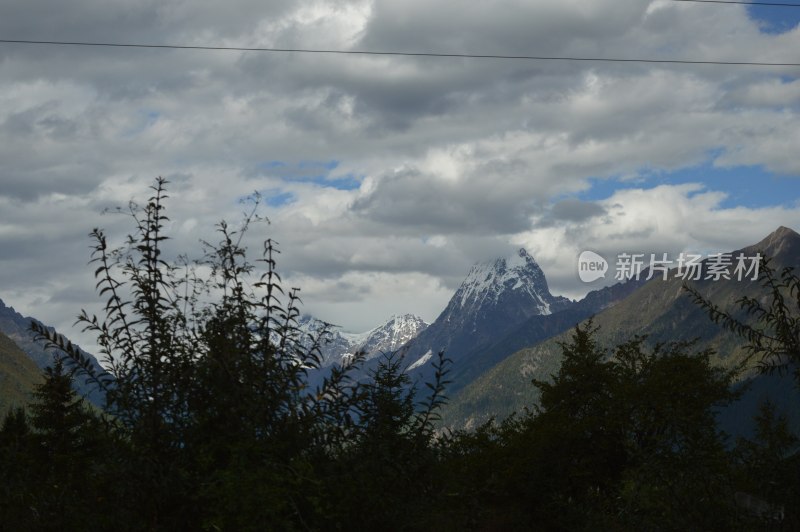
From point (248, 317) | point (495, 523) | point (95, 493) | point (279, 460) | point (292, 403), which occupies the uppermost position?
point (248, 317)

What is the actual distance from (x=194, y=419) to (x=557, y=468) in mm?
28657

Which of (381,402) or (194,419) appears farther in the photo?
(381,402)

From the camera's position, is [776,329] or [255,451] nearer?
[255,451]

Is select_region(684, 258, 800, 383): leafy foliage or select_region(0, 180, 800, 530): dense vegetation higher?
select_region(684, 258, 800, 383): leafy foliage

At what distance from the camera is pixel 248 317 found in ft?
26.0

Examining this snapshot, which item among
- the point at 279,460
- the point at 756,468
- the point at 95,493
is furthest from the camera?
the point at 756,468

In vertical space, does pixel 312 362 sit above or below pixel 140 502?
above

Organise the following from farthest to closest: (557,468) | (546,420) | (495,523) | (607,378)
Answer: (607,378)
(546,420)
(557,468)
(495,523)

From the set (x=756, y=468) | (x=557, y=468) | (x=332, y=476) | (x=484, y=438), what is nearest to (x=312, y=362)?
(x=332, y=476)

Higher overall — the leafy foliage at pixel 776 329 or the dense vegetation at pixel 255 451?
the leafy foliage at pixel 776 329

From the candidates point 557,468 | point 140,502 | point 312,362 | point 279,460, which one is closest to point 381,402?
point 312,362

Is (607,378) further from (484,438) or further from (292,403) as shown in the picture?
(292,403)

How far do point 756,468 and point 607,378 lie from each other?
32634mm

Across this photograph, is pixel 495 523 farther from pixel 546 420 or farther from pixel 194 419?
pixel 194 419
